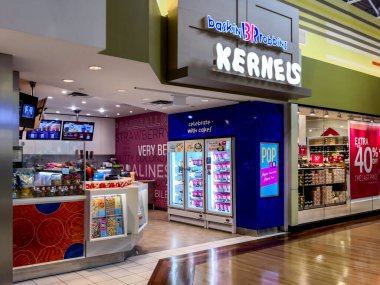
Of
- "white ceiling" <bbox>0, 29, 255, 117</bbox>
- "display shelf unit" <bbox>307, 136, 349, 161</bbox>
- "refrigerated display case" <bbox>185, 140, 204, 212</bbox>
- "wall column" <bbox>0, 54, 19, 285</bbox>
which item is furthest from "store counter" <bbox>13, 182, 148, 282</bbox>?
"display shelf unit" <bbox>307, 136, 349, 161</bbox>

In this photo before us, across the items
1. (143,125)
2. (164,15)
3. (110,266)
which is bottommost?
(110,266)

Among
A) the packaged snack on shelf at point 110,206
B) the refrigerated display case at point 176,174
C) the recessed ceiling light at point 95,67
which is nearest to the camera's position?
the recessed ceiling light at point 95,67

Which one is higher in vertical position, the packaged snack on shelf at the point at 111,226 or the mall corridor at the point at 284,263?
the packaged snack on shelf at the point at 111,226

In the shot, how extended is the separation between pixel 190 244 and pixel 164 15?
4032mm

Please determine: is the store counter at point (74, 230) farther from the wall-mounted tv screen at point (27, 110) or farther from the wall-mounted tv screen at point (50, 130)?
the wall-mounted tv screen at point (27, 110)

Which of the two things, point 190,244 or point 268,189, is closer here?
point 190,244

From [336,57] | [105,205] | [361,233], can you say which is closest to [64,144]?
[105,205]

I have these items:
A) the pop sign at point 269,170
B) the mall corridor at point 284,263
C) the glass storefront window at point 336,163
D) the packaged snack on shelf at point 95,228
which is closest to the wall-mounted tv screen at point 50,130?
the packaged snack on shelf at point 95,228

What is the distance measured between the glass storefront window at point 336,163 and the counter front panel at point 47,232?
193 inches

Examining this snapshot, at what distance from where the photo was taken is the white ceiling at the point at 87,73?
3976 mm

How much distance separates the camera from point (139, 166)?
12.3 metres

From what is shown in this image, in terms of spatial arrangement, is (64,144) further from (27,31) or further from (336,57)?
(336,57)

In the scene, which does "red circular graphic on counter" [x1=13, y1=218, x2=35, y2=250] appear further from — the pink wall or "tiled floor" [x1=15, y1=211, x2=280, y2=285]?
the pink wall

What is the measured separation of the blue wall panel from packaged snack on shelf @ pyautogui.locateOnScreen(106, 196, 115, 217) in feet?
9.71
